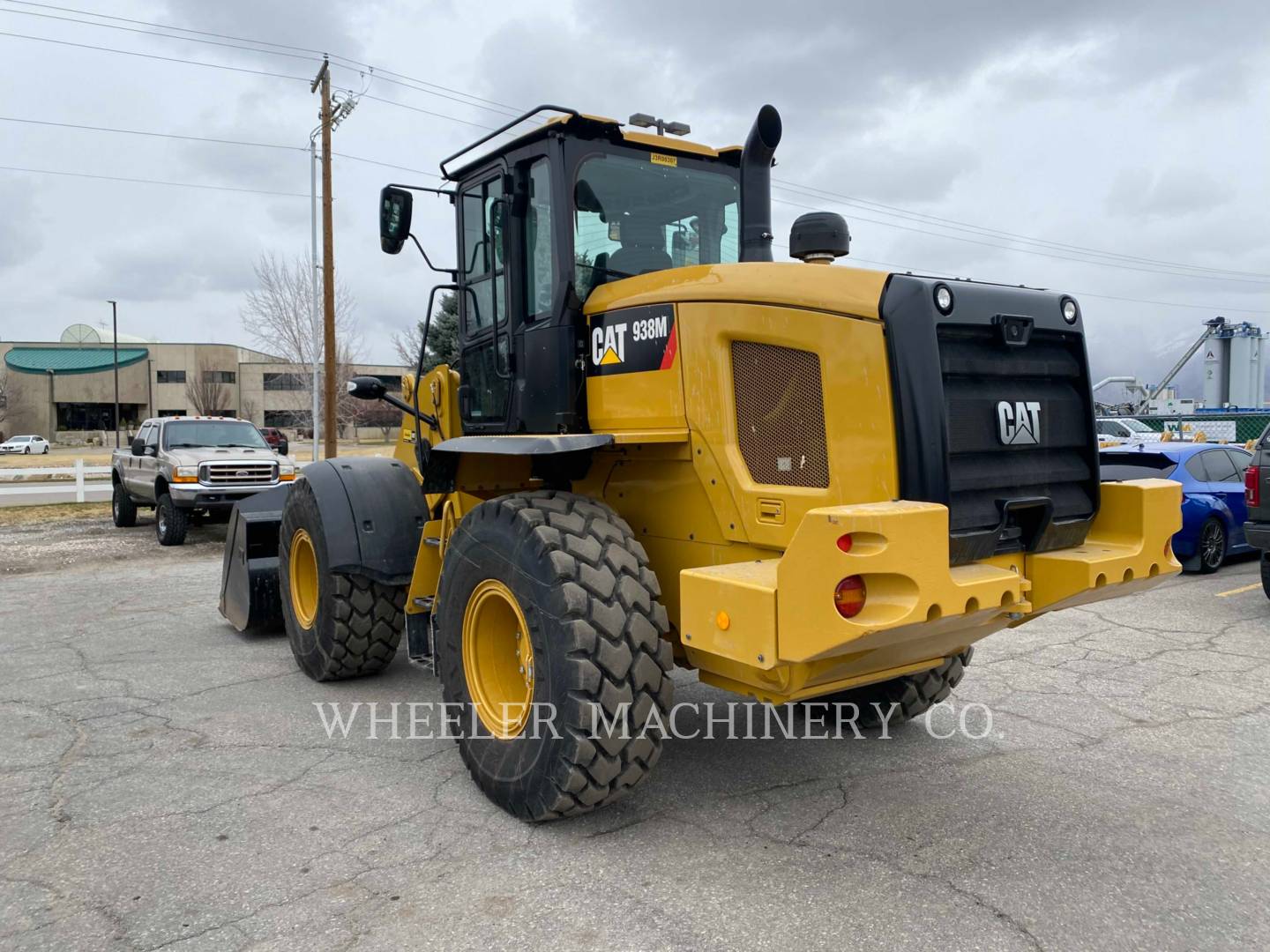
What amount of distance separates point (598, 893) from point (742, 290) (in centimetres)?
226

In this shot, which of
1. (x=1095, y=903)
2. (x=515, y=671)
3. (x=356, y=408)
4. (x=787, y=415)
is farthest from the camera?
(x=356, y=408)

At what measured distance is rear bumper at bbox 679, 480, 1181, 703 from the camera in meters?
2.95

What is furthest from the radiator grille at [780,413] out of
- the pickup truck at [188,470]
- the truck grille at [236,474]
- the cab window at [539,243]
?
the truck grille at [236,474]

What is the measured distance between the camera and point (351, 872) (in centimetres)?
344

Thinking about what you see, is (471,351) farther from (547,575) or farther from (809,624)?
(809,624)

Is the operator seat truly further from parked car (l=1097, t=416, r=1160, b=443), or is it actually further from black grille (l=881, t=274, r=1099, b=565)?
parked car (l=1097, t=416, r=1160, b=443)

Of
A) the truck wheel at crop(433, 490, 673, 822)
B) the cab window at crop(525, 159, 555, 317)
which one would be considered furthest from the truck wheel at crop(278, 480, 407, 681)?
the cab window at crop(525, 159, 555, 317)

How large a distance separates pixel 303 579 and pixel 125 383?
262 ft

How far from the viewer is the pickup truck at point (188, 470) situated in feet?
44.5

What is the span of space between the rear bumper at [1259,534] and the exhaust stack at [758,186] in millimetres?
5912

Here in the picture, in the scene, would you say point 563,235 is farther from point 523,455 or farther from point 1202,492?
point 1202,492

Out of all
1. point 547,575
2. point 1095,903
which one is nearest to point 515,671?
point 547,575

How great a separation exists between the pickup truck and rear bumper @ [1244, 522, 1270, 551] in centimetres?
1200

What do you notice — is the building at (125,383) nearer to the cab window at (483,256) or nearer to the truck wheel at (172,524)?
the truck wheel at (172,524)
